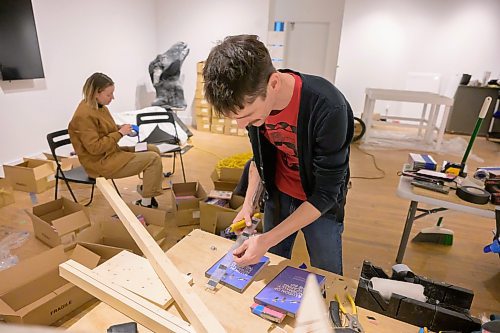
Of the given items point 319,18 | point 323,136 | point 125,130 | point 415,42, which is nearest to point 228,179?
point 125,130

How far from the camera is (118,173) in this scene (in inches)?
98.3

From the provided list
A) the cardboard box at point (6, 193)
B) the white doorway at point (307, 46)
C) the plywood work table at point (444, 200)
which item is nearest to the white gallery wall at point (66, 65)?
the cardboard box at point (6, 193)

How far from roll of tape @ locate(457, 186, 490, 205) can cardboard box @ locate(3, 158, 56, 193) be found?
307 centimetres

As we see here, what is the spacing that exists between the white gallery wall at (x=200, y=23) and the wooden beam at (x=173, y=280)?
4552 mm

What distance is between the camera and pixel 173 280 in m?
0.79

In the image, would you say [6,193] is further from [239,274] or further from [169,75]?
[169,75]

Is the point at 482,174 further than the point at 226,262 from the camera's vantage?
Yes

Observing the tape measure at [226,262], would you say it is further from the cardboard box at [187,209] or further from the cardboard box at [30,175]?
the cardboard box at [30,175]

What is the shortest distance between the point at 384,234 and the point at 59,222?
234 centimetres

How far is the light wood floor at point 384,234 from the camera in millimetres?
2082

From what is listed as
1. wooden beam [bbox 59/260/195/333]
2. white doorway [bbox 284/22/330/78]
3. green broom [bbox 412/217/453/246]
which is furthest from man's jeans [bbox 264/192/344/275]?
white doorway [bbox 284/22/330/78]

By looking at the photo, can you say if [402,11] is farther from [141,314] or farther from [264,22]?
[141,314]

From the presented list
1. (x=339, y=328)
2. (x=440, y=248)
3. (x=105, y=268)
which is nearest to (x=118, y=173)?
(x=105, y=268)

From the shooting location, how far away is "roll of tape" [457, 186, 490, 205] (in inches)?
59.5
